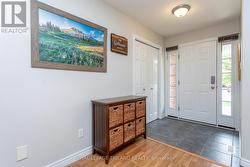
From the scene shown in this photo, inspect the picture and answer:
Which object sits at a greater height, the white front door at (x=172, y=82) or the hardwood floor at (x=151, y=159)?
the white front door at (x=172, y=82)

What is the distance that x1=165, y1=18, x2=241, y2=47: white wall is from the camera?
10.0 ft

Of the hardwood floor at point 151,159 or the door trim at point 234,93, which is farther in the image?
the door trim at point 234,93

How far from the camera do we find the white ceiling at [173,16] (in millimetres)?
2348

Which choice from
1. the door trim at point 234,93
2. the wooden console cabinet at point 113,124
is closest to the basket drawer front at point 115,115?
the wooden console cabinet at point 113,124

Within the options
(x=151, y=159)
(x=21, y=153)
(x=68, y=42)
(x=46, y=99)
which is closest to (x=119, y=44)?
(x=68, y=42)

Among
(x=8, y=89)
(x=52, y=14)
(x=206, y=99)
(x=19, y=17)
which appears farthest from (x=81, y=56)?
(x=206, y=99)

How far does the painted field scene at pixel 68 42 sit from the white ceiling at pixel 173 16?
768mm

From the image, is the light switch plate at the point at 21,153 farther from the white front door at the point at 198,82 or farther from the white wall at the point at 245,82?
the white front door at the point at 198,82

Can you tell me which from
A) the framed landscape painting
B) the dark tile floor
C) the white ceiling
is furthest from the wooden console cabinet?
the white ceiling

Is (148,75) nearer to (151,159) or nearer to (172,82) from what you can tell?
(172,82)

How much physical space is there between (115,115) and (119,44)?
4.24 feet

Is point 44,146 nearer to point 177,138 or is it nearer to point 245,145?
point 177,138

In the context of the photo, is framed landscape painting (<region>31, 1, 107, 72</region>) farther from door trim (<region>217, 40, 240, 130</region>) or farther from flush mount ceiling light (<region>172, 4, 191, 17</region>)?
door trim (<region>217, 40, 240, 130</region>)

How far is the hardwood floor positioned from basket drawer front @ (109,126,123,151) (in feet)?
0.56
